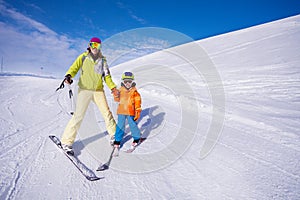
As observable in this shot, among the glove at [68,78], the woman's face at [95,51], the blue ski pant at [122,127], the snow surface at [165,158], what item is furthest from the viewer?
the blue ski pant at [122,127]

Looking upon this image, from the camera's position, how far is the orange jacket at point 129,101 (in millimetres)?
3412

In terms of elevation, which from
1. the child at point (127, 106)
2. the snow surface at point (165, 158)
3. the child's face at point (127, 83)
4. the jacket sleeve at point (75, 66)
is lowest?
the snow surface at point (165, 158)

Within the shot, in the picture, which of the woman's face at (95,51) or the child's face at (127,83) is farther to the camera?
the child's face at (127,83)

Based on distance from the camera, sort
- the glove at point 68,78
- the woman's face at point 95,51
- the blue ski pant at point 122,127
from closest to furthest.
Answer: the glove at point 68,78 → the woman's face at point 95,51 → the blue ski pant at point 122,127

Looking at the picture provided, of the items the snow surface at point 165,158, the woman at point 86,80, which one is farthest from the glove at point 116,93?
the snow surface at point 165,158

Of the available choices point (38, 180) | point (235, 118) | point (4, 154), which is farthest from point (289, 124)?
point (4, 154)

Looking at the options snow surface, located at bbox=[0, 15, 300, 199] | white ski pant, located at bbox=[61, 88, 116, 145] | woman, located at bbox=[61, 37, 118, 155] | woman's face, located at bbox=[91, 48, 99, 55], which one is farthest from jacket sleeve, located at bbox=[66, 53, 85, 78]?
snow surface, located at bbox=[0, 15, 300, 199]

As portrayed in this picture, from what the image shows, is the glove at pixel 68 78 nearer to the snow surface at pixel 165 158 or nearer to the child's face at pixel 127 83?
the child's face at pixel 127 83

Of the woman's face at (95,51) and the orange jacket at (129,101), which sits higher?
the woman's face at (95,51)

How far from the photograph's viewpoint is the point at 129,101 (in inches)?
134

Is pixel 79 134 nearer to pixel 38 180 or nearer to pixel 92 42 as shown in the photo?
pixel 38 180

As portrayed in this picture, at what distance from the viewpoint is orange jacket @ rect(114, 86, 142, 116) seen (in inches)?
134

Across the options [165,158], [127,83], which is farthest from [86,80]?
[165,158]

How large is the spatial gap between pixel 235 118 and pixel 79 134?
450 cm
